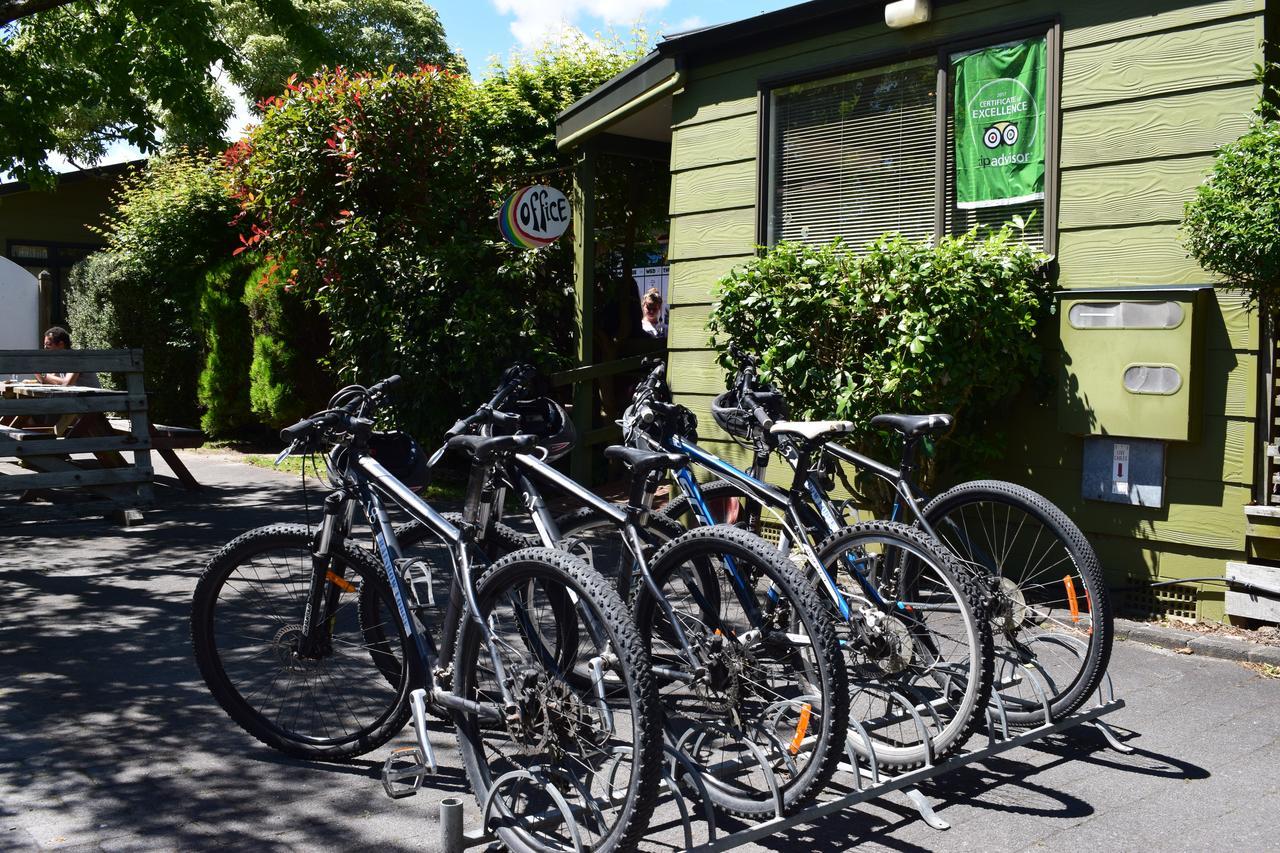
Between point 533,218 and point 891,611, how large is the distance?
22.1 ft

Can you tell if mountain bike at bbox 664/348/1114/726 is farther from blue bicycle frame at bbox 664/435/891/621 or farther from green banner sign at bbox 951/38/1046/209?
green banner sign at bbox 951/38/1046/209

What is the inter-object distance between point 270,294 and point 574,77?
452 cm

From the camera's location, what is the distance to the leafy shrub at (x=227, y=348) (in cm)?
1527

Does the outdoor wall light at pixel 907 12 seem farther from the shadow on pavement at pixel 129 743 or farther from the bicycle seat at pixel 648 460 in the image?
the shadow on pavement at pixel 129 743

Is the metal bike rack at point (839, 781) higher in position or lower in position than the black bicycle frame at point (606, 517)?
lower

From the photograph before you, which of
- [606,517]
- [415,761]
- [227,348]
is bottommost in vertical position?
[415,761]

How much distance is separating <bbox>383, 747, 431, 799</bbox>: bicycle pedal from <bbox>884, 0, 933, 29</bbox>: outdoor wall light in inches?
207

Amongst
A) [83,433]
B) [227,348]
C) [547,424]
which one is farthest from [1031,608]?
[227,348]

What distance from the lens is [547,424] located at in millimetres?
4461

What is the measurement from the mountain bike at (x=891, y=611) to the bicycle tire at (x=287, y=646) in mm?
1231

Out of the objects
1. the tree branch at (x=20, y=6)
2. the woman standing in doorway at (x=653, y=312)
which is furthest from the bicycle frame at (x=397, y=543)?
the woman standing in doorway at (x=653, y=312)

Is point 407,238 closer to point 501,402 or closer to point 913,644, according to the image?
point 501,402

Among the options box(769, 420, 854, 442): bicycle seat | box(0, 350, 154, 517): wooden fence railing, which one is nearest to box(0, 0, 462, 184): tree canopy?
box(0, 350, 154, 517): wooden fence railing

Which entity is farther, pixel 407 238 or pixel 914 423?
pixel 407 238
